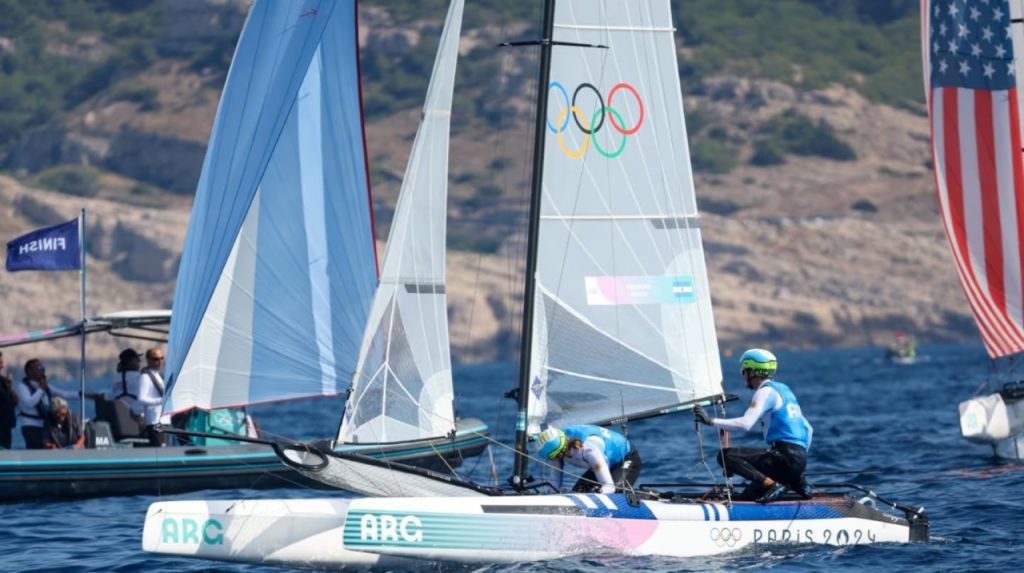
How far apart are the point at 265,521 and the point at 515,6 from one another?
15440 centimetres

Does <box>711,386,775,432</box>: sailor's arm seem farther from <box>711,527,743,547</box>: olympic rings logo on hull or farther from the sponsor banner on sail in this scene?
the sponsor banner on sail

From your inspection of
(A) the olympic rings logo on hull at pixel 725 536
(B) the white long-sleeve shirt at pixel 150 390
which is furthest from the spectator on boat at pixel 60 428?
(A) the olympic rings logo on hull at pixel 725 536

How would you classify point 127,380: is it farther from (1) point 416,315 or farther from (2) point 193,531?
(2) point 193,531

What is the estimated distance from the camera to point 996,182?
2228 cm

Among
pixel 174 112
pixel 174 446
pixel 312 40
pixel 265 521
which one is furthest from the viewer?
pixel 174 112

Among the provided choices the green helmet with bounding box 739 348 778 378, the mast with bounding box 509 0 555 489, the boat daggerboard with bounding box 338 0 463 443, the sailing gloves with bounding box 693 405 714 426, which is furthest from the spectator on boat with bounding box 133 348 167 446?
the green helmet with bounding box 739 348 778 378

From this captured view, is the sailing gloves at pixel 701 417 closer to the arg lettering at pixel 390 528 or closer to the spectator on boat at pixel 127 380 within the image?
the arg lettering at pixel 390 528

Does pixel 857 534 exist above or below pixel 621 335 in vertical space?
below

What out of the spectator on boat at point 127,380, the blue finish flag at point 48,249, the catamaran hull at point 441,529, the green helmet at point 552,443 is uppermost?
the blue finish flag at point 48,249

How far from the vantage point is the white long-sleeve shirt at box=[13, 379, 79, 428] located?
20719 mm

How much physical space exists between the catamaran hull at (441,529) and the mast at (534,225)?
0.97 metres

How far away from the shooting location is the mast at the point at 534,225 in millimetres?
15047

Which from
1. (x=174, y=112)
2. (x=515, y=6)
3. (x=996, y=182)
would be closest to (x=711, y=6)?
(x=515, y=6)

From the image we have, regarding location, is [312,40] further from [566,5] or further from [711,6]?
[711,6]
